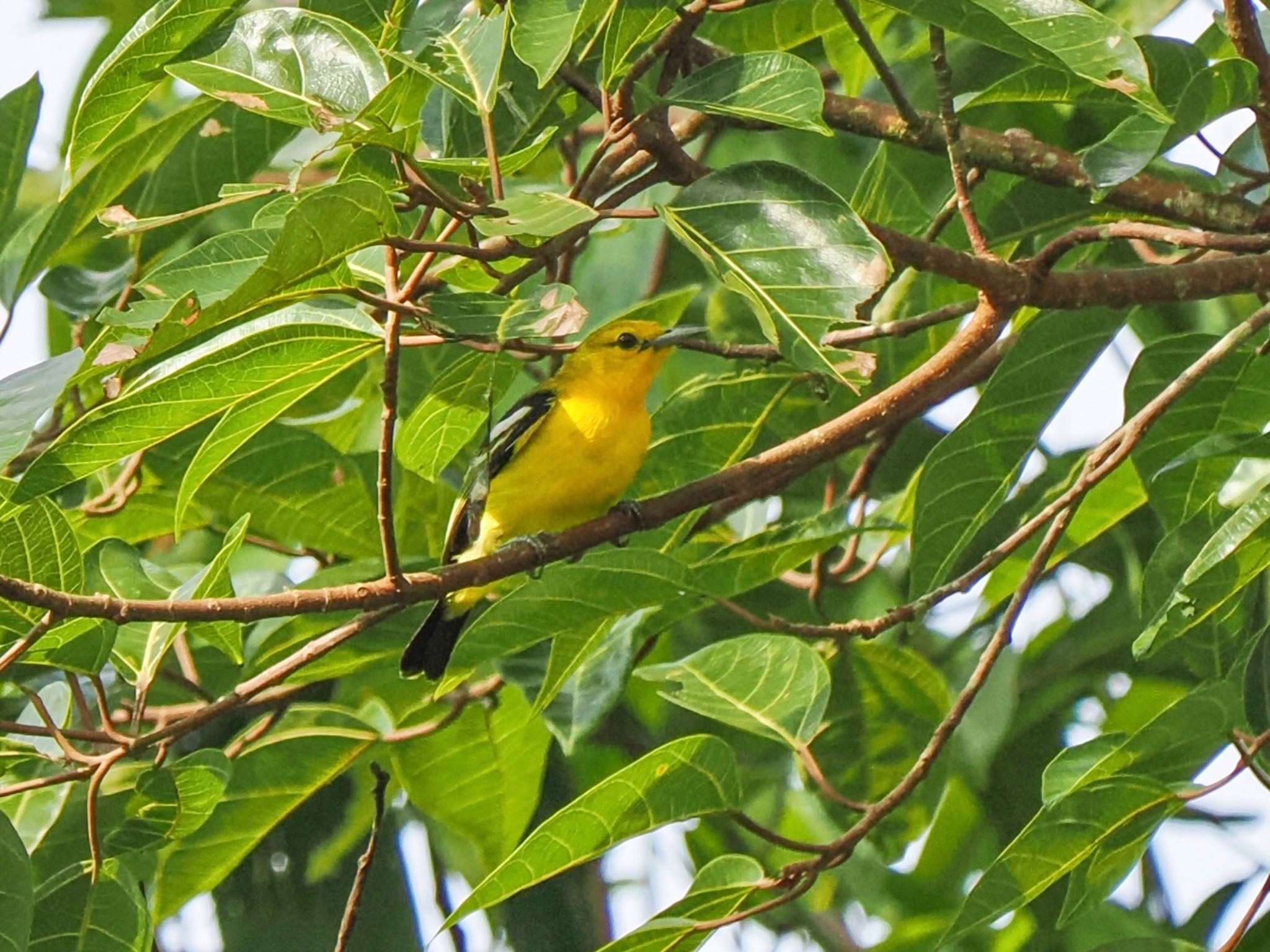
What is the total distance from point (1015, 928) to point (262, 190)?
2852 mm

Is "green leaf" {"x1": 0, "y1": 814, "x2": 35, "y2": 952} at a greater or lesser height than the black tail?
greater

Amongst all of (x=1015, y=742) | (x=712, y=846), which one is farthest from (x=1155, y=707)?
(x=712, y=846)

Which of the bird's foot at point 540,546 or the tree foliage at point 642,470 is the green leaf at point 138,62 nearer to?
the tree foliage at point 642,470

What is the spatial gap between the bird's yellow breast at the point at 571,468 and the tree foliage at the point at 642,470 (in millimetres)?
126

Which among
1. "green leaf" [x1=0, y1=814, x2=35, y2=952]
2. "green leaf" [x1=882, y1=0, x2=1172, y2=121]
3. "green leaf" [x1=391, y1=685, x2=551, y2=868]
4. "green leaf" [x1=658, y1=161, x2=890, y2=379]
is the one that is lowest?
"green leaf" [x1=391, y1=685, x2=551, y2=868]

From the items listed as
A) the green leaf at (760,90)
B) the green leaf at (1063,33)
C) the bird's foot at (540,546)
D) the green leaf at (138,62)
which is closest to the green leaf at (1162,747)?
the bird's foot at (540,546)

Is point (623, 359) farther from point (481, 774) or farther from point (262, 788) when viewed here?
point (262, 788)

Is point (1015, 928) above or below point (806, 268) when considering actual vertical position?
below

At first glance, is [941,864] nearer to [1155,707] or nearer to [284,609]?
[1155,707]

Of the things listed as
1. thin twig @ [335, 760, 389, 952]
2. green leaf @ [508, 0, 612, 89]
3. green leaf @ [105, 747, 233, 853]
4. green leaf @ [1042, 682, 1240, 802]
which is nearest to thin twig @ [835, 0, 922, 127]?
green leaf @ [508, 0, 612, 89]

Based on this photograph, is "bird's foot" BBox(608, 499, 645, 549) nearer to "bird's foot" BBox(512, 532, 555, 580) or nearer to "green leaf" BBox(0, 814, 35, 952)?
"bird's foot" BBox(512, 532, 555, 580)

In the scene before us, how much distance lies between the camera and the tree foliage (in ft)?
6.94

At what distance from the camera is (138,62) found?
2.15 m

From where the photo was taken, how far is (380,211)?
192cm
